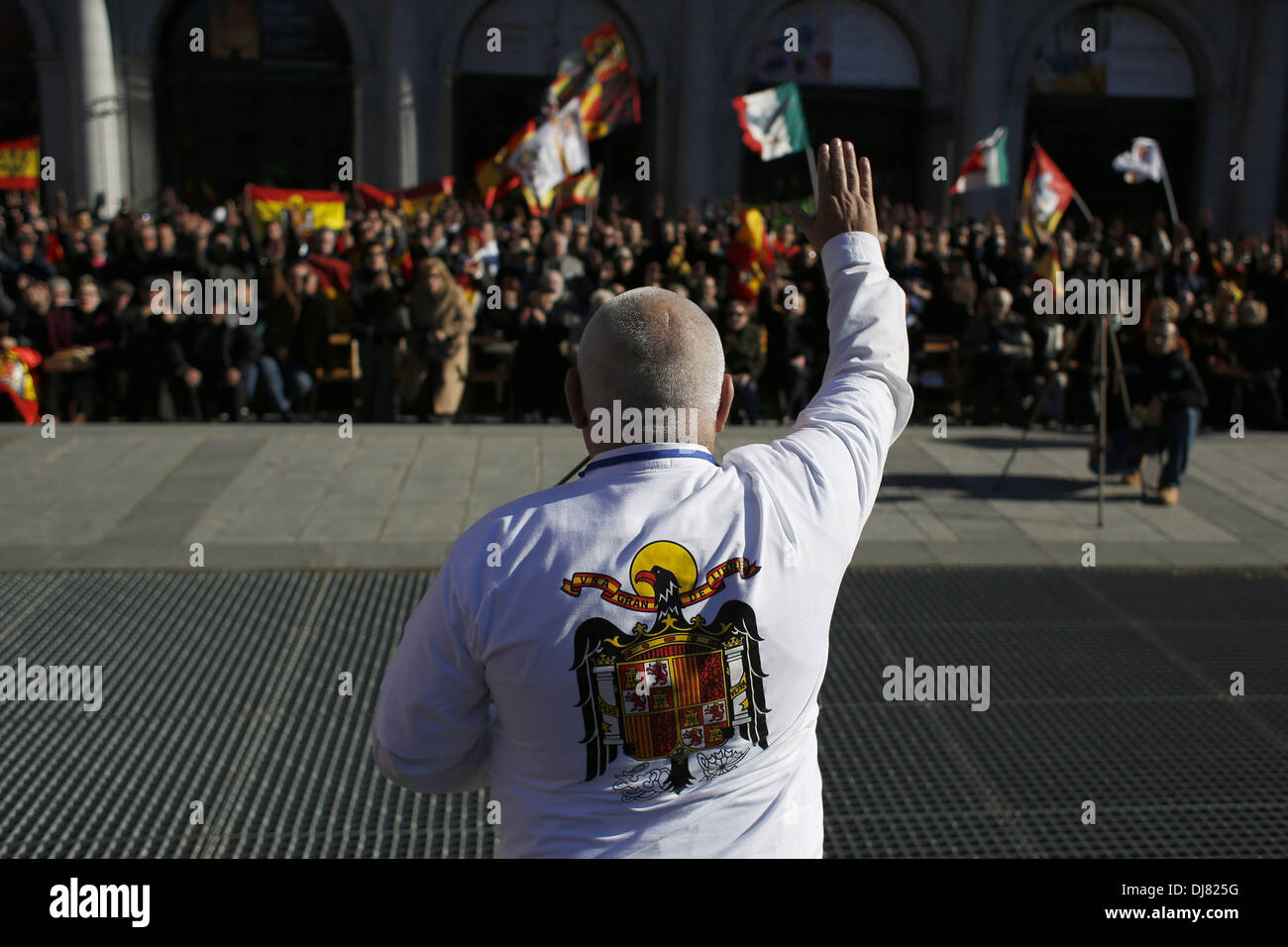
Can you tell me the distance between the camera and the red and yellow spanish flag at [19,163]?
1836cm

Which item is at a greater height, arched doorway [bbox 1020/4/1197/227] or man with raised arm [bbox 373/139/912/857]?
arched doorway [bbox 1020/4/1197/227]

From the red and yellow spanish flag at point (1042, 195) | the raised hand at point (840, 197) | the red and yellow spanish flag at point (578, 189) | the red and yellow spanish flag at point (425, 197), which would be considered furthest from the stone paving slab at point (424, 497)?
the red and yellow spanish flag at point (425, 197)

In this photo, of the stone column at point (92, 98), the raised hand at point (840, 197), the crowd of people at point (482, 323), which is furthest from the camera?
the stone column at point (92, 98)

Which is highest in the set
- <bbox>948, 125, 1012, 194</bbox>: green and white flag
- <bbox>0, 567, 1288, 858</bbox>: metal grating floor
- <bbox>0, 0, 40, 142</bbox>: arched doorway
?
<bbox>0, 0, 40, 142</bbox>: arched doorway

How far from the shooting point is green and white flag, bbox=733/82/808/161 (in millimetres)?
13805

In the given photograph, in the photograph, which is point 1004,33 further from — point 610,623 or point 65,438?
point 610,623

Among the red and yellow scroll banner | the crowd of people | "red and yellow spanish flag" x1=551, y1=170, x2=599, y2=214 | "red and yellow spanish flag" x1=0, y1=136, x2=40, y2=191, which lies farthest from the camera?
"red and yellow spanish flag" x1=0, y1=136, x2=40, y2=191

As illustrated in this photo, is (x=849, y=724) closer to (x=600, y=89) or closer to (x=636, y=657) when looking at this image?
(x=636, y=657)

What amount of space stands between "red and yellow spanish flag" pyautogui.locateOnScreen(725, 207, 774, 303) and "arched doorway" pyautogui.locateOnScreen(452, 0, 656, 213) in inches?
430

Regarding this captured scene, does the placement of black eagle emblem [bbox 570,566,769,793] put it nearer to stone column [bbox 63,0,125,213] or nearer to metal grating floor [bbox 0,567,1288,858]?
metal grating floor [bbox 0,567,1288,858]

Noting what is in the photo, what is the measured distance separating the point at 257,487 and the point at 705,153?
51.7ft

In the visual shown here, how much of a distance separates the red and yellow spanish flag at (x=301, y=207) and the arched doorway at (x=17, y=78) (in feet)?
32.7

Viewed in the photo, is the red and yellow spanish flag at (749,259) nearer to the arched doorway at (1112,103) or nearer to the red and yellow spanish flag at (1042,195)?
the red and yellow spanish flag at (1042,195)

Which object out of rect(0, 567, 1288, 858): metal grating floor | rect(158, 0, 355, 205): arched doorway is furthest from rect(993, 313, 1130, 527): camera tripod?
rect(158, 0, 355, 205): arched doorway
